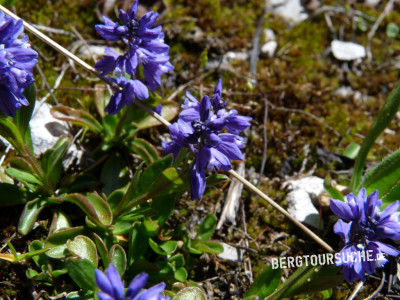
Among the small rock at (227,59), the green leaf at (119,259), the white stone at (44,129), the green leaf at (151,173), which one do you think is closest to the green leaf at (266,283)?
the green leaf at (119,259)

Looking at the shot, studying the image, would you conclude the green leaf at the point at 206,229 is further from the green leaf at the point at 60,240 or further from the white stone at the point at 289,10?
the white stone at the point at 289,10

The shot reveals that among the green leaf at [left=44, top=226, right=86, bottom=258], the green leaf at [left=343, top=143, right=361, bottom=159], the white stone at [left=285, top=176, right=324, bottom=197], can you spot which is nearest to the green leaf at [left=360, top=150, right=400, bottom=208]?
the white stone at [left=285, top=176, right=324, bottom=197]

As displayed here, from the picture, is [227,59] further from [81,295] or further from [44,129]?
[81,295]

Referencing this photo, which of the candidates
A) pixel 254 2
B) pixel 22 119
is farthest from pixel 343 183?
pixel 22 119

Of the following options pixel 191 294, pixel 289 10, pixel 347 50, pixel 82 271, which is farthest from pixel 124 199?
pixel 289 10

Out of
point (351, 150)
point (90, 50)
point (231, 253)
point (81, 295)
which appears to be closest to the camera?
point (81, 295)

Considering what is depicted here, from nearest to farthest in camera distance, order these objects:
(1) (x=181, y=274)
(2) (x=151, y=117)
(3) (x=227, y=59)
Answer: (1) (x=181, y=274), (2) (x=151, y=117), (3) (x=227, y=59)

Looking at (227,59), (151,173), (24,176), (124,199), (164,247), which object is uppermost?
(227,59)
